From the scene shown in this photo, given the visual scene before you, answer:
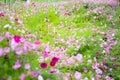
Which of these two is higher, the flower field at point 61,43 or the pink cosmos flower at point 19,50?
the pink cosmos flower at point 19,50

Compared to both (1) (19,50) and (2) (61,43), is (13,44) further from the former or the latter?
(2) (61,43)

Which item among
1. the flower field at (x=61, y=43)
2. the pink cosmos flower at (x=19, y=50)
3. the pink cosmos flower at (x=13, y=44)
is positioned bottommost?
the flower field at (x=61, y=43)

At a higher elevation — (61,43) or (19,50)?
(19,50)

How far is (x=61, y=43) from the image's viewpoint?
288 inches

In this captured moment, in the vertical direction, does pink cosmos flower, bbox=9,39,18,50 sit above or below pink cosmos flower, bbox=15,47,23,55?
above

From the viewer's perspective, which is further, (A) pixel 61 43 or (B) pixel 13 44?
(A) pixel 61 43

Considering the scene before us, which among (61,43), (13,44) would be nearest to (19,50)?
(13,44)

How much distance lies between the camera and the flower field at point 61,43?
8.39 feet

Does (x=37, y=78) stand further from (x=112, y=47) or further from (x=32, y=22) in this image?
(x=32, y=22)

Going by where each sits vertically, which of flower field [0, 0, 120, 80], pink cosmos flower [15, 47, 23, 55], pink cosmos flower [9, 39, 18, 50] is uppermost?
pink cosmos flower [9, 39, 18, 50]

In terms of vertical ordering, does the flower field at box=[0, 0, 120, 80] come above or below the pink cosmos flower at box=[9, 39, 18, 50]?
below

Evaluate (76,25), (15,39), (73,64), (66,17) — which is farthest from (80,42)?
(15,39)

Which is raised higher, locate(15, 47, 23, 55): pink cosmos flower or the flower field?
locate(15, 47, 23, 55): pink cosmos flower

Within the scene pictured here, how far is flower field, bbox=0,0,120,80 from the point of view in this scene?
256cm
